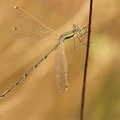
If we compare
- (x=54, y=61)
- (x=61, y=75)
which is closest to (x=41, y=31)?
(x=54, y=61)

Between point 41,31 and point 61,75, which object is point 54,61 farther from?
point 61,75

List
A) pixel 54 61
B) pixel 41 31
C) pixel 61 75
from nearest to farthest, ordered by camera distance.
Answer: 1. pixel 61 75
2. pixel 41 31
3. pixel 54 61

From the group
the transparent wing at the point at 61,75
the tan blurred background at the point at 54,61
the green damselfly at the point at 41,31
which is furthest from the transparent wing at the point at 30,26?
the transparent wing at the point at 61,75

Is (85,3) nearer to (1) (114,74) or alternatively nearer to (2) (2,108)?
(1) (114,74)

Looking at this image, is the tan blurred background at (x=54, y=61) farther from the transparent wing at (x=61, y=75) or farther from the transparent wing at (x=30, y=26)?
the transparent wing at (x=61, y=75)

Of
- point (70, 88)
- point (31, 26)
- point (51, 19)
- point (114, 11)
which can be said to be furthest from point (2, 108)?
point (114, 11)

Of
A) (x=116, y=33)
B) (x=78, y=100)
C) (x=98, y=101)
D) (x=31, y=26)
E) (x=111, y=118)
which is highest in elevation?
(x=31, y=26)
